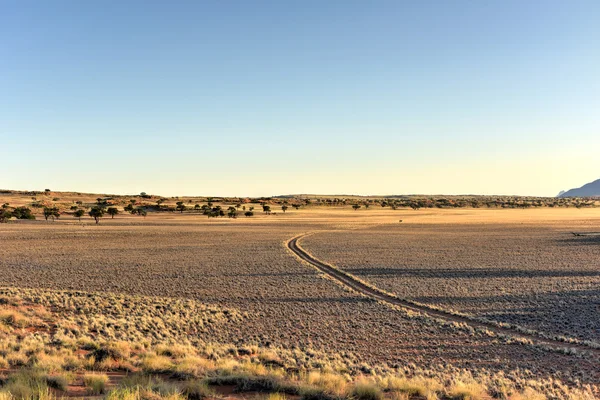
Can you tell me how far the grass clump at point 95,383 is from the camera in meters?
8.34

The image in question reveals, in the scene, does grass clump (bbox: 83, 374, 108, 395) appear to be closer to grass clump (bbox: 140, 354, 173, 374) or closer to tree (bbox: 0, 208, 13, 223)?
grass clump (bbox: 140, 354, 173, 374)

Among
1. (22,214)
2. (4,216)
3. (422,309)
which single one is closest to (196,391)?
(422,309)

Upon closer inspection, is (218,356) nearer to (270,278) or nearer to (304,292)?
(304,292)

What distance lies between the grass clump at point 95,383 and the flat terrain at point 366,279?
651 cm

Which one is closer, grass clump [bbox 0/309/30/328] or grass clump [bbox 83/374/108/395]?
grass clump [bbox 83/374/108/395]

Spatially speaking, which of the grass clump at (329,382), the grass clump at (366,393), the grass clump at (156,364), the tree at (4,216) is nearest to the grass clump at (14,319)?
the grass clump at (156,364)

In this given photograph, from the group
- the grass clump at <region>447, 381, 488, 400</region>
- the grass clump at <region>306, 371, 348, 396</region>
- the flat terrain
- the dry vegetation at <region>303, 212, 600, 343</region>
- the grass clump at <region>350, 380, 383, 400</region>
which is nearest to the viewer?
the grass clump at <region>350, 380, 383, 400</region>

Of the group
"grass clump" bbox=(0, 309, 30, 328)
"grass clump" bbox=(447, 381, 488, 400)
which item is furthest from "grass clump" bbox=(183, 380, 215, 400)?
"grass clump" bbox=(0, 309, 30, 328)

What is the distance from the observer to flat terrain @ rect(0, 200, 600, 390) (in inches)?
579

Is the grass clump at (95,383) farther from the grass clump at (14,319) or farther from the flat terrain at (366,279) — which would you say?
the grass clump at (14,319)

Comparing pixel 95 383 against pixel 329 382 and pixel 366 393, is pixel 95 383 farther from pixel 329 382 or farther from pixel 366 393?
pixel 366 393

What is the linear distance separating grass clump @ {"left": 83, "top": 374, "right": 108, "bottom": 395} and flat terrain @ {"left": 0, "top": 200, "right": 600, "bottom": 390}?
6.51m

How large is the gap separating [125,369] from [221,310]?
8677mm

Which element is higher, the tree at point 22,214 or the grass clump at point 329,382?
→ the tree at point 22,214
